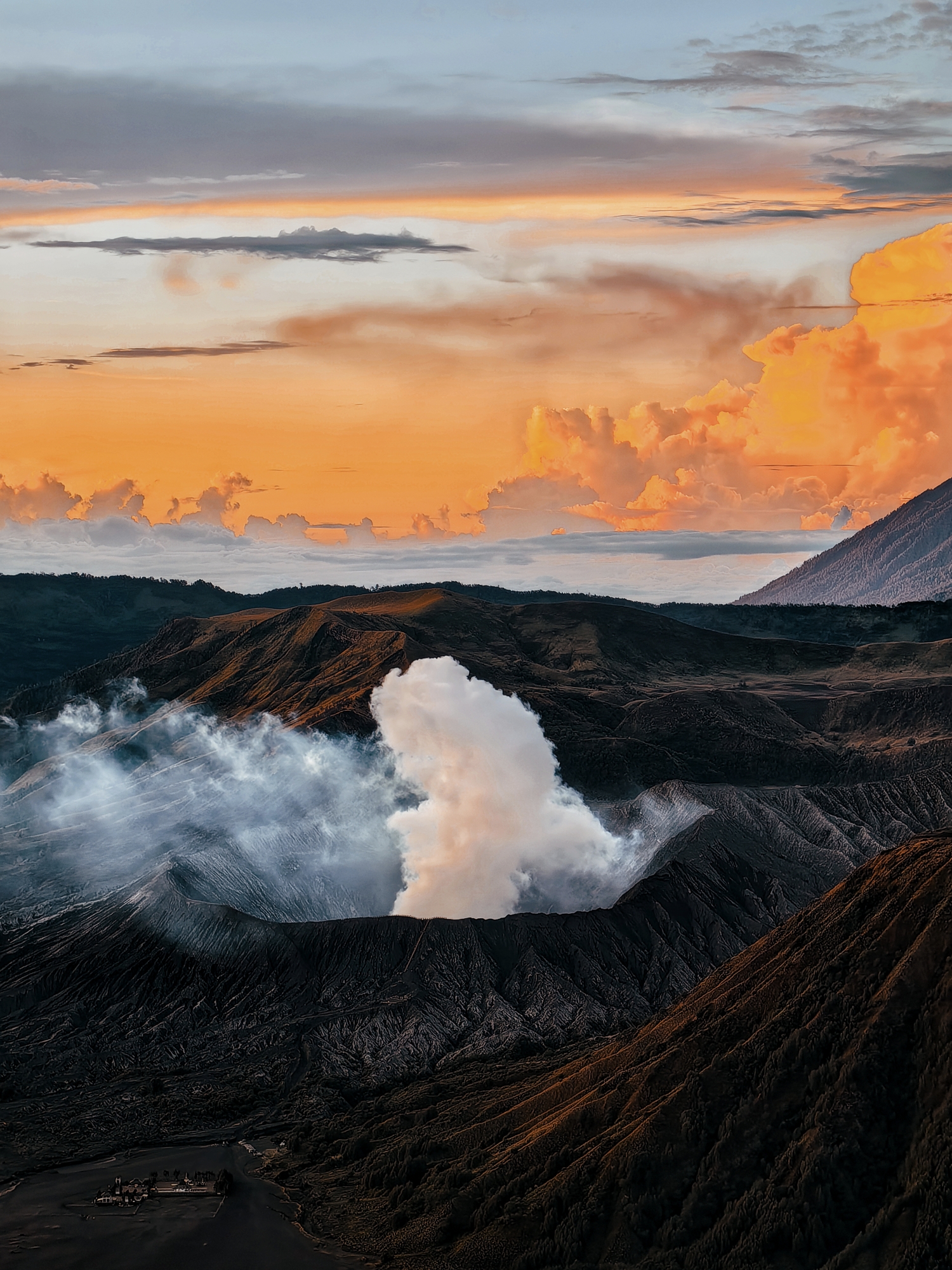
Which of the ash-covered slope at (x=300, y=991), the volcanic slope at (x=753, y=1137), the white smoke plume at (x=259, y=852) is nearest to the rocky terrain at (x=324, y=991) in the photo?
the ash-covered slope at (x=300, y=991)

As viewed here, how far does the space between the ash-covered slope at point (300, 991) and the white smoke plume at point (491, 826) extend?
1234 cm

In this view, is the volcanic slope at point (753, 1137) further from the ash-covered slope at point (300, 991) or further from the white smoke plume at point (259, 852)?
the white smoke plume at point (259, 852)

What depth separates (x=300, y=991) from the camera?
136875 mm

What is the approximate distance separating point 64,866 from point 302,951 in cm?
5821

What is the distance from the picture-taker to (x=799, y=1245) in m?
67.6

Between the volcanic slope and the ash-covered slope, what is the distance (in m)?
27.9

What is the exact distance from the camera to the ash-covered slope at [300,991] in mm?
116812

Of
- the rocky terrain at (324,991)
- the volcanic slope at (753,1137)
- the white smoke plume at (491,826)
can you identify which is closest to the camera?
the volcanic slope at (753,1137)

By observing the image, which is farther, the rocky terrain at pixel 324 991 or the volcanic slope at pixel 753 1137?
the rocky terrain at pixel 324 991

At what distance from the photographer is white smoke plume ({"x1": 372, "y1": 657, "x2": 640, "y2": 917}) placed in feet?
525

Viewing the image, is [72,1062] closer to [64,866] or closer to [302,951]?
[302,951]

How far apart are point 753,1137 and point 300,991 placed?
71.2m

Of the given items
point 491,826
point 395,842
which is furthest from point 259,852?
point 491,826

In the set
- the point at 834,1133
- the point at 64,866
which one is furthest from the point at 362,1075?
the point at 64,866
